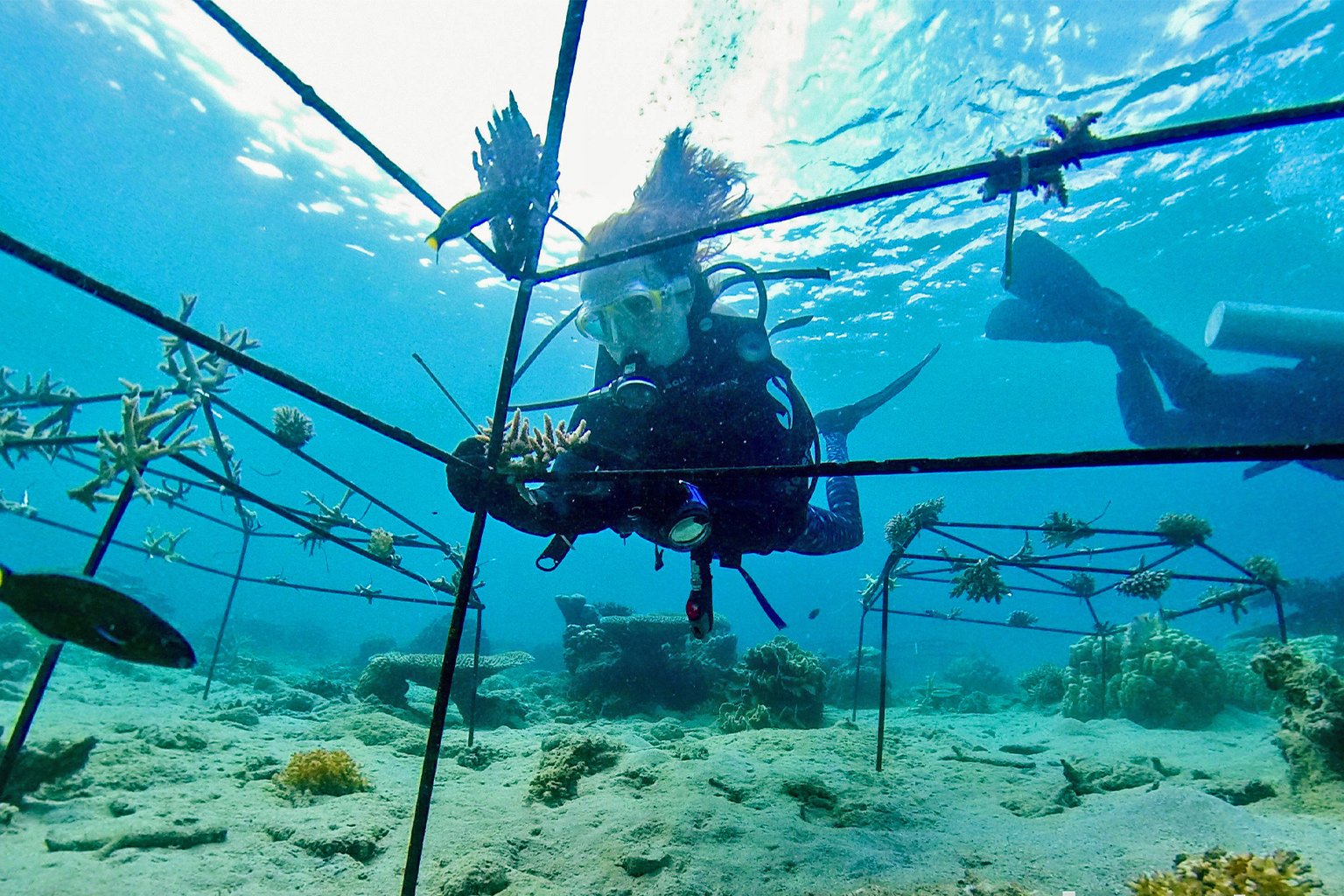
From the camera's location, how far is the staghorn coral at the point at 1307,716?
4438 mm

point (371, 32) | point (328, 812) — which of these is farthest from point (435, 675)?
point (371, 32)

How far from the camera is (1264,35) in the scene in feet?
39.2

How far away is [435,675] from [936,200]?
1800 centimetres

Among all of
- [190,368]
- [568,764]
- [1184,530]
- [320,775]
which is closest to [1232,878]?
[568,764]

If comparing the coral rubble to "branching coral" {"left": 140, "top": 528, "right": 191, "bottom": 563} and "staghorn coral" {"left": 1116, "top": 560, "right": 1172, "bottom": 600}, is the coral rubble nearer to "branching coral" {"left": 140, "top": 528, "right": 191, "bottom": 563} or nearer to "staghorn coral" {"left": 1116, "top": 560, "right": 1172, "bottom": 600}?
"branching coral" {"left": 140, "top": 528, "right": 191, "bottom": 563}

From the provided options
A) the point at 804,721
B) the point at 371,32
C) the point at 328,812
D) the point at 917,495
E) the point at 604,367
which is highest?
the point at 917,495

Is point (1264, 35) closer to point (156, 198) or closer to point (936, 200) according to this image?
point (936, 200)

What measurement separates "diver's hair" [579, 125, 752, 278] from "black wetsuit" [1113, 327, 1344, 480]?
8.17 m

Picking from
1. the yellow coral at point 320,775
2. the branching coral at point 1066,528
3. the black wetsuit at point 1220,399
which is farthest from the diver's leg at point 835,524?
the black wetsuit at point 1220,399

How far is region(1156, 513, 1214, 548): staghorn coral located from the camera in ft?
22.5

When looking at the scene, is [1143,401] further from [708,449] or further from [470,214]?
[470,214]

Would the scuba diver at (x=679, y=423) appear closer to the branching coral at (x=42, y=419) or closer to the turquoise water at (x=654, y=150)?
the turquoise water at (x=654, y=150)

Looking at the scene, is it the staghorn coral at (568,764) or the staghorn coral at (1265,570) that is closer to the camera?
the staghorn coral at (568,764)

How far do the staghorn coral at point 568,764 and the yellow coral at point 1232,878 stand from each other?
3888mm
